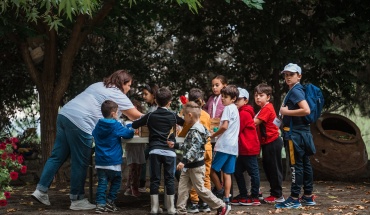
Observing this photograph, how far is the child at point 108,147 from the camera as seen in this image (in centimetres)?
740

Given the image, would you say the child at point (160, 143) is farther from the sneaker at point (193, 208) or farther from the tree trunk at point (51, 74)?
the tree trunk at point (51, 74)

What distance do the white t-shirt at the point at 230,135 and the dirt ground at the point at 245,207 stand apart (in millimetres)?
722

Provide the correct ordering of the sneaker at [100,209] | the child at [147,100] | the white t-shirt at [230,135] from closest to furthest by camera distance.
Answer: the sneaker at [100,209] → the white t-shirt at [230,135] → the child at [147,100]

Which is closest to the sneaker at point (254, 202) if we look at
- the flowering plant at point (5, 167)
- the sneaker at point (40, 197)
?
the sneaker at point (40, 197)

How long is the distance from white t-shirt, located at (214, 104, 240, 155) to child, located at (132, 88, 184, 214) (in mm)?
629

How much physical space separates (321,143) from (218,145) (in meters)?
4.50

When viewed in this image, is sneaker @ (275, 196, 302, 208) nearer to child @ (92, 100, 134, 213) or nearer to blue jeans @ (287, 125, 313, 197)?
blue jeans @ (287, 125, 313, 197)

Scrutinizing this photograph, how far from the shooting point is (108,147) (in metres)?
7.48

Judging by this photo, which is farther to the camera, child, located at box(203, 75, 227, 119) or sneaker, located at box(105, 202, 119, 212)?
child, located at box(203, 75, 227, 119)

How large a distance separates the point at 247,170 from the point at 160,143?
1436mm

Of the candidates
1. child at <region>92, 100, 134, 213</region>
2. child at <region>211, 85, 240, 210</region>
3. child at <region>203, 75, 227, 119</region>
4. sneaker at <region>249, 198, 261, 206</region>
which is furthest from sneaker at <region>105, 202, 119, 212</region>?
child at <region>203, 75, 227, 119</region>

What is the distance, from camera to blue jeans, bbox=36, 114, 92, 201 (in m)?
7.71

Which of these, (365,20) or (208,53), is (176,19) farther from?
(365,20)

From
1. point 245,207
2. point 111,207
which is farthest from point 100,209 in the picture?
point 245,207
